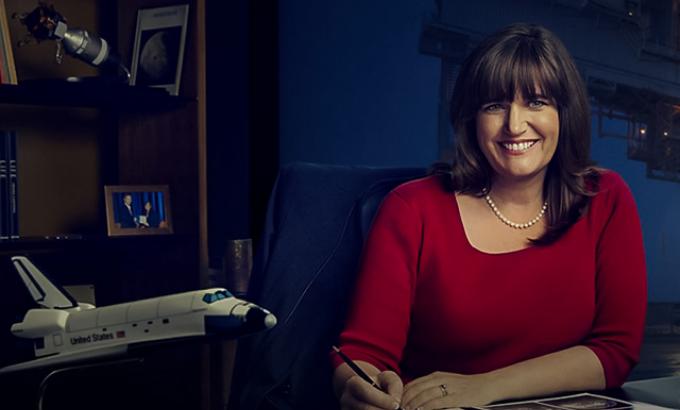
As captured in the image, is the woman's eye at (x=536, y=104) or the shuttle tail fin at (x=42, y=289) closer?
the shuttle tail fin at (x=42, y=289)

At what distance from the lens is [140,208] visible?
7.59 ft

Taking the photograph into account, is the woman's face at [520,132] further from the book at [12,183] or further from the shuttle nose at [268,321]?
the book at [12,183]

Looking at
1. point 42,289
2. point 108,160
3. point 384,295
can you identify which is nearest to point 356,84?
point 108,160

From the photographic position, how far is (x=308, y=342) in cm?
132

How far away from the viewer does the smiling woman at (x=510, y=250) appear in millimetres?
1241

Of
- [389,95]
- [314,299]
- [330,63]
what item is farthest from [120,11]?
[314,299]

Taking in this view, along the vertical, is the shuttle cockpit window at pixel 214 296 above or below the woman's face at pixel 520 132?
below

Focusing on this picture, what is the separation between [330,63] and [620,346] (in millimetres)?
1816

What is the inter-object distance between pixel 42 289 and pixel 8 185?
108cm

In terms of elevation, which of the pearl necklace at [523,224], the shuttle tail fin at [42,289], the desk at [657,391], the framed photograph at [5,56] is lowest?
the desk at [657,391]

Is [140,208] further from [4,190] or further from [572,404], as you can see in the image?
[572,404]

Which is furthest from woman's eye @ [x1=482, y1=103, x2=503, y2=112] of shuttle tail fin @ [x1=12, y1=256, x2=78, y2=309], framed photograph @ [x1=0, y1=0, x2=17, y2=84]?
framed photograph @ [x1=0, y1=0, x2=17, y2=84]

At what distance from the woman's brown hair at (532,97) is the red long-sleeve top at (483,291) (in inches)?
1.6

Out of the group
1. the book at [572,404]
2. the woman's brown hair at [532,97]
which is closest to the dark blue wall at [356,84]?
the woman's brown hair at [532,97]
